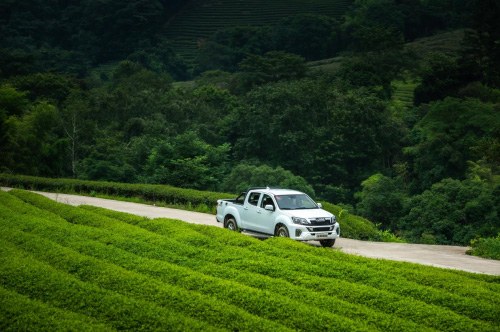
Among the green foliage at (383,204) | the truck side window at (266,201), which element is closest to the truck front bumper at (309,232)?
the truck side window at (266,201)

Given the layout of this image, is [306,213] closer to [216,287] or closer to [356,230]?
[356,230]

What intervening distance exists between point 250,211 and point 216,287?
8.53 metres

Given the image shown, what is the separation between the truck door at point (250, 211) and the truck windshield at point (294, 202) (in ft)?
2.70

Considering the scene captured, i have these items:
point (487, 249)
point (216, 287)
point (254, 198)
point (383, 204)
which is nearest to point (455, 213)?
point (383, 204)

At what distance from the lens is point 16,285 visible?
12.8 meters

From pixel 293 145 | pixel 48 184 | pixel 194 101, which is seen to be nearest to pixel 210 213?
pixel 48 184

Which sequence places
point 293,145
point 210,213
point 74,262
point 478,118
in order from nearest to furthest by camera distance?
point 74,262, point 210,213, point 478,118, point 293,145

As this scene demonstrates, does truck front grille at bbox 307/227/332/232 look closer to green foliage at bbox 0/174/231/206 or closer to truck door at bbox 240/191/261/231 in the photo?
truck door at bbox 240/191/261/231

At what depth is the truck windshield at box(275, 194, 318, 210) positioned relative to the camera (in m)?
20.5

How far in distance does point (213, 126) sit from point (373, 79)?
734 inches

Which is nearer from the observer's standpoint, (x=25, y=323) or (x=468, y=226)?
(x=25, y=323)

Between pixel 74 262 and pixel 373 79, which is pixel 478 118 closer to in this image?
pixel 373 79

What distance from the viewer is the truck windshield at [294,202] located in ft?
67.2

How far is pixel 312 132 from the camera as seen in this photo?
51.8 meters
